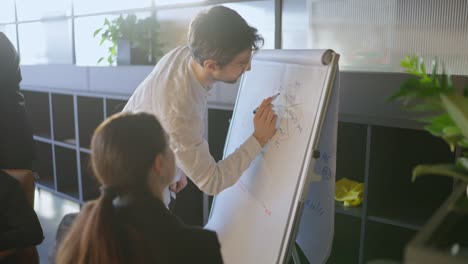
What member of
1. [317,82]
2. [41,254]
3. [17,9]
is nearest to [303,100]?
[317,82]

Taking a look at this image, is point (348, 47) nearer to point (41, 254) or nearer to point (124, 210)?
point (124, 210)

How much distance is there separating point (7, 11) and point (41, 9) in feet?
2.99

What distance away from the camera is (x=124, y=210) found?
116 centimetres

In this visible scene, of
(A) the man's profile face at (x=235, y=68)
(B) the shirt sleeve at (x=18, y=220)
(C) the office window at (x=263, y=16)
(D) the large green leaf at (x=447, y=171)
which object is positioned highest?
(C) the office window at (x=263, y=16)

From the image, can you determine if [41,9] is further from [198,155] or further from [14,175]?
→ [198,155]

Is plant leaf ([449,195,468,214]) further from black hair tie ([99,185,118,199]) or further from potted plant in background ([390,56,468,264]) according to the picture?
black hair tie ([99,185,118,199])

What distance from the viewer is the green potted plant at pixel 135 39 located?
3441 millimetres

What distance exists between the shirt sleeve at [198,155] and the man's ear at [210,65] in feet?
0.57

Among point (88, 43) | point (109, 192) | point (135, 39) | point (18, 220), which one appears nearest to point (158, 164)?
point (109, 192)

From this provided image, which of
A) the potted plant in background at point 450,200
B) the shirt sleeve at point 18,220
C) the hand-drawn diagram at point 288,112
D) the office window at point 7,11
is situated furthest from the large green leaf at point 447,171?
the office window at point 7,11

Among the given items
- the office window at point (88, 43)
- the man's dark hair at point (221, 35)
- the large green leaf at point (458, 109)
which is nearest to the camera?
the large green leaf at point (458, 109)

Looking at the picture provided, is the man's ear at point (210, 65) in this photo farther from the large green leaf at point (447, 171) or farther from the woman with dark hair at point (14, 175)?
the woman with dark hair at point (14, 175)

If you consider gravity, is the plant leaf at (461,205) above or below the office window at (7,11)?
below

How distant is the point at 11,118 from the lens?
8.98 feet
